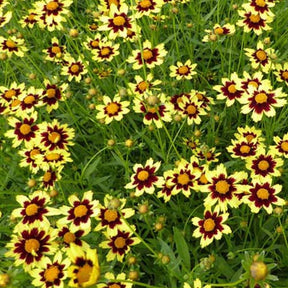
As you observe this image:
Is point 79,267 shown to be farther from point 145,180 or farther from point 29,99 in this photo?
point 29,99

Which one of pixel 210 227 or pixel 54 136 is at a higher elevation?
pixel 54 136

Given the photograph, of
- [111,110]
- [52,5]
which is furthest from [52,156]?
[52,5]

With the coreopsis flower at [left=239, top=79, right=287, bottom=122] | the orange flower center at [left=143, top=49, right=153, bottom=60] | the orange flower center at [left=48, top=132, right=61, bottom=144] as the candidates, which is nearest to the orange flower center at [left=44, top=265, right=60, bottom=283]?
the orange flower center at [left=48, top=132, right=61, bottom=144]

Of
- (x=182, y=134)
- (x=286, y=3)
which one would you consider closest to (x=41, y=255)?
(x=182, y=134)

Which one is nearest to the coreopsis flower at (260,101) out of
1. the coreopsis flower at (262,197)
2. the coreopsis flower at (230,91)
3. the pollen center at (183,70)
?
the coreopsis flower at (230,91)

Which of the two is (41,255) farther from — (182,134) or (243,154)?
(182,134)

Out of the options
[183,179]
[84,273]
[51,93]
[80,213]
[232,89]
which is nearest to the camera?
[84,273]

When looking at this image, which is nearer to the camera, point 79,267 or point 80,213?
point 79,267
